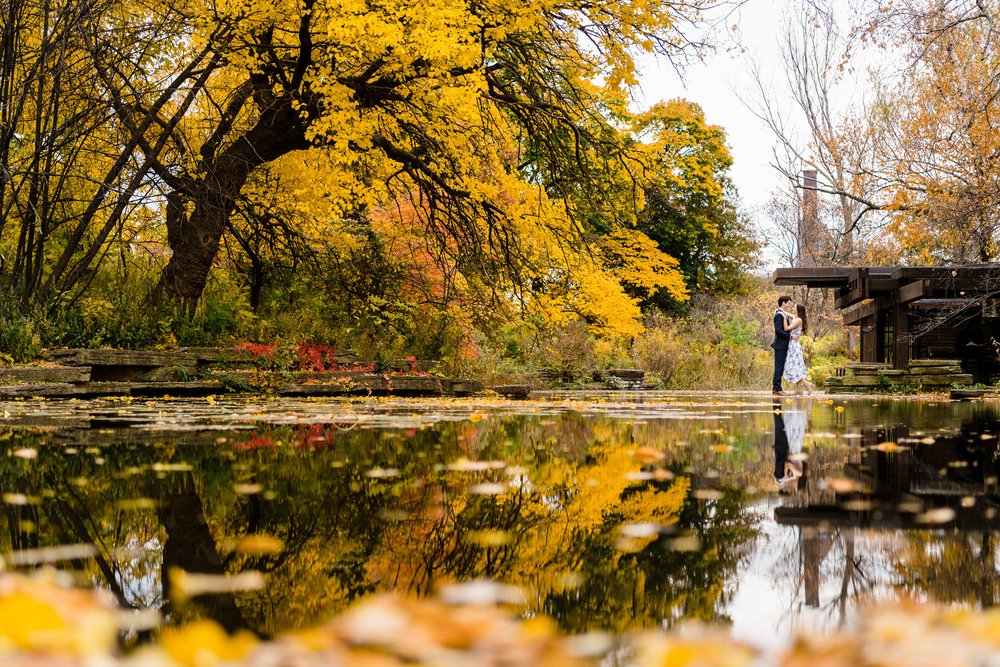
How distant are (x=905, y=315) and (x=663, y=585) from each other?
20.1m

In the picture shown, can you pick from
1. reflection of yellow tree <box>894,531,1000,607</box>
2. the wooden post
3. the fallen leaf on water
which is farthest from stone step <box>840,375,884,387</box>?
reflection of yellow tree <box>894,531,1000,607</box>

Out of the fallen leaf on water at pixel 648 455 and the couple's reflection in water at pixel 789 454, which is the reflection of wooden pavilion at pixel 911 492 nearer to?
the couple's reflection in water at pixel 789 454

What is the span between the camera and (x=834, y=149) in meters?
26.1

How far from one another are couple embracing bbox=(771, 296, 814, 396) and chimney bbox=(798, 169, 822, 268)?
16.5 meters

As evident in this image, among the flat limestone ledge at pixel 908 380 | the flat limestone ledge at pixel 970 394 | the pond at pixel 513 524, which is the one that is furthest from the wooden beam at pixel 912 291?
the pond at pixel 513 524

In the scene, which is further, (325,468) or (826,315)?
(826,315)

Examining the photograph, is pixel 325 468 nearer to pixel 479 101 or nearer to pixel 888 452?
pixel 888 452

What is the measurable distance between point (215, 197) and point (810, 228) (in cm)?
2681

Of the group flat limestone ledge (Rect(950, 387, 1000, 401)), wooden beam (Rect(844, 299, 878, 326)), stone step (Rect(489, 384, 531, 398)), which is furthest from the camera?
wooden beam (Rect(844, 299, 878, 326))

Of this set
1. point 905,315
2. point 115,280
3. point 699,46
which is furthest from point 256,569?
point 905,315

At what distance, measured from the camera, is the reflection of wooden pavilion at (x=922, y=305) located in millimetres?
18984

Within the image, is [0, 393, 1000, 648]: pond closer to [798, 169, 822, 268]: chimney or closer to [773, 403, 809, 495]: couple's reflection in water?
[773, 403, 809, 495]: couple's reflection in water

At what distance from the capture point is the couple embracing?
Answer: 16781mm

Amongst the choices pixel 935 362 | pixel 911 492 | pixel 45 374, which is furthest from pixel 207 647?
pixel 935 362
